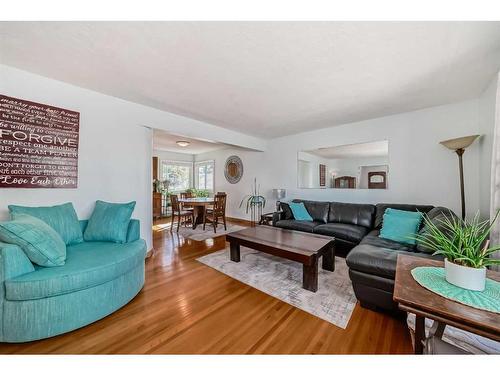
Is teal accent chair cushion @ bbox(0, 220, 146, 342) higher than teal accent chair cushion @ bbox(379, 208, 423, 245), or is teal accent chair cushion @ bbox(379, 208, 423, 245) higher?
teal accent chair cushion @ bbox(379, 208, 423, 245)

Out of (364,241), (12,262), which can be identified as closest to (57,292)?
(12,262)

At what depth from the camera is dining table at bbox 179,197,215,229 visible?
14.8 feet

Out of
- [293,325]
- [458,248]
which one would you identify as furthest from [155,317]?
[458,248]

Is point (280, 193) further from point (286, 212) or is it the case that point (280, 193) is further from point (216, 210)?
point (216, 210)

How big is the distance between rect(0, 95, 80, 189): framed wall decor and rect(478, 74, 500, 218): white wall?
4.85 meters

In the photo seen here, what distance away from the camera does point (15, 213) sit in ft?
5.92

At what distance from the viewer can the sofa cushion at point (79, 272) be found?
136 cm

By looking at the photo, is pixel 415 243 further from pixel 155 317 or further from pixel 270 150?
pixel 270 150

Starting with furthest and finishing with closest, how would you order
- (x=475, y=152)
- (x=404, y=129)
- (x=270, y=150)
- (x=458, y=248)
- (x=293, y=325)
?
1. (x=270, y=150)
2. (x=404, y=129)
3. (x=475, y=152)
4. (x=293, y=325)
5. (x=458, y=248)

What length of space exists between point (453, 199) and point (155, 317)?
4.18 m

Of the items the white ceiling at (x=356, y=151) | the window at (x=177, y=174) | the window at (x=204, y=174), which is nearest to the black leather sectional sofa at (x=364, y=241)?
the white ceiling at (x=356, y=151)

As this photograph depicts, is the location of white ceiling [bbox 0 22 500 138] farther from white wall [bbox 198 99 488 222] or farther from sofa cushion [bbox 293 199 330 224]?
sofa cushion [bbox 293 199 330 224]

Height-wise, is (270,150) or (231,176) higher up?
(270,150)

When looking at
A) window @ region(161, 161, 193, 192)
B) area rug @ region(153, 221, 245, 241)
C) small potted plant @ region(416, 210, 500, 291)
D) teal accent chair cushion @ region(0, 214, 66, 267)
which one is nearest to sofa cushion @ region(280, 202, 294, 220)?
area rug @ region(153, 221, 245, 241)
